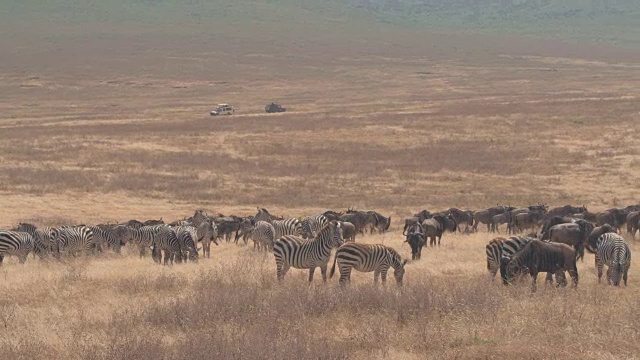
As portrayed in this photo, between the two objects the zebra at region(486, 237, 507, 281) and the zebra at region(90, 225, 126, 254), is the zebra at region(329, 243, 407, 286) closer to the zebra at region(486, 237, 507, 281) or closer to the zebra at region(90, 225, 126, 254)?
the zebra at region(486, 237, 507, 281)

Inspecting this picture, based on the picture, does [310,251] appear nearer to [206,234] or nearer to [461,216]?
[206,234]

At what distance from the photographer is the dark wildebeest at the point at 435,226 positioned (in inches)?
1018

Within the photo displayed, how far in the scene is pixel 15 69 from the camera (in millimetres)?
157625

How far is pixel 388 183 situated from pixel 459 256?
21.6 metres

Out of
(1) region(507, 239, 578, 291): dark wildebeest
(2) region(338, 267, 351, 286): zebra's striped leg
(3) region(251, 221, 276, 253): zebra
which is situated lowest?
(3) region(251, 221, 276, 253): zebra

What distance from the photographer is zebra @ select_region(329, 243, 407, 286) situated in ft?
55.7

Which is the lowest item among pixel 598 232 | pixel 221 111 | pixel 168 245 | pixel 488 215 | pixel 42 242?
pixel 221 111

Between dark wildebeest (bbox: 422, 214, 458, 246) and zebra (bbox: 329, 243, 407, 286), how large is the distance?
827 centimetres

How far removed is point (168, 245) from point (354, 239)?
628cm

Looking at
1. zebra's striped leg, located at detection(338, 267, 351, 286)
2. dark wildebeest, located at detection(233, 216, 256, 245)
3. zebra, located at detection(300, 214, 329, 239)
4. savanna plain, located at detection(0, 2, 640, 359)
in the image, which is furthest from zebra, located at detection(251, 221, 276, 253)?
zebra's striped leg, located at detection(338, 267, 351, 286)

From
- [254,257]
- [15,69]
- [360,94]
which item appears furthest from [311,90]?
[254,257]

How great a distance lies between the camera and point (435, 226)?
26.0m

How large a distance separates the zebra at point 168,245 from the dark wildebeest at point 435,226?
787cm

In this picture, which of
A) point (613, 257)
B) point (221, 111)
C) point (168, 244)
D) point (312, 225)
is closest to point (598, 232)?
point (613, 257)
